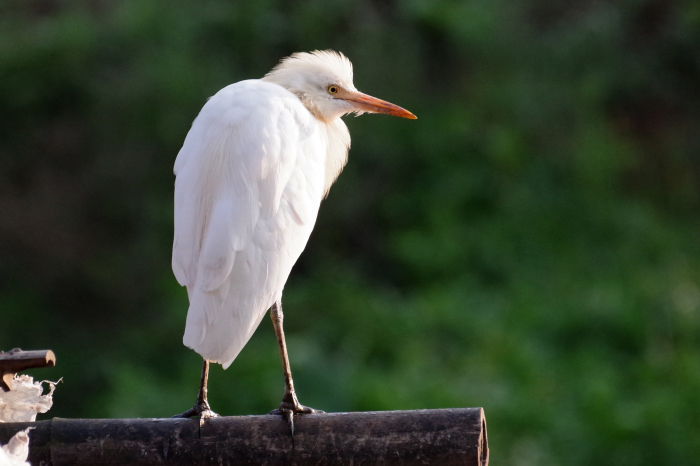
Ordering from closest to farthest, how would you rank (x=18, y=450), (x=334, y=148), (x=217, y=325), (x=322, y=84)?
(x=18, y=450)
(x=217, y=325)
(x=322, y=84)
(x=334, y=148)

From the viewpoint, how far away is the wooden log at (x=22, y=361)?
150 cm

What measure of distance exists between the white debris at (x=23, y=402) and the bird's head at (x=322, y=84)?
3.07ft

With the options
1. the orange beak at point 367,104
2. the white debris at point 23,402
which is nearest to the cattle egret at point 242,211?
the orange beak at point 367,104

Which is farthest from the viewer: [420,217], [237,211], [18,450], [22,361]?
[420,217]

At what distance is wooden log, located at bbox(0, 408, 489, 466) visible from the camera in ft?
4.84

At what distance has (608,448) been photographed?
4.34m

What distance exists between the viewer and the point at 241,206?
1771 millimetres

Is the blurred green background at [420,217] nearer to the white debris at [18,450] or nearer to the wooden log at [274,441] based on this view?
the wooden log at [274,441]

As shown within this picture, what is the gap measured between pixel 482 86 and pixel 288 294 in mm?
2428

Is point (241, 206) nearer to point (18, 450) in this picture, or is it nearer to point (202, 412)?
point (202, 412)

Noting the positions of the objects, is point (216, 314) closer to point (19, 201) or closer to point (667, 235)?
point (19, 201)

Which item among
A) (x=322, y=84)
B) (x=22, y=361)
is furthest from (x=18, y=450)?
(x=322, y=84)

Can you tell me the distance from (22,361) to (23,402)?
0.41ft

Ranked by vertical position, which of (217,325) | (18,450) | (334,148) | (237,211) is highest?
(334,148)
